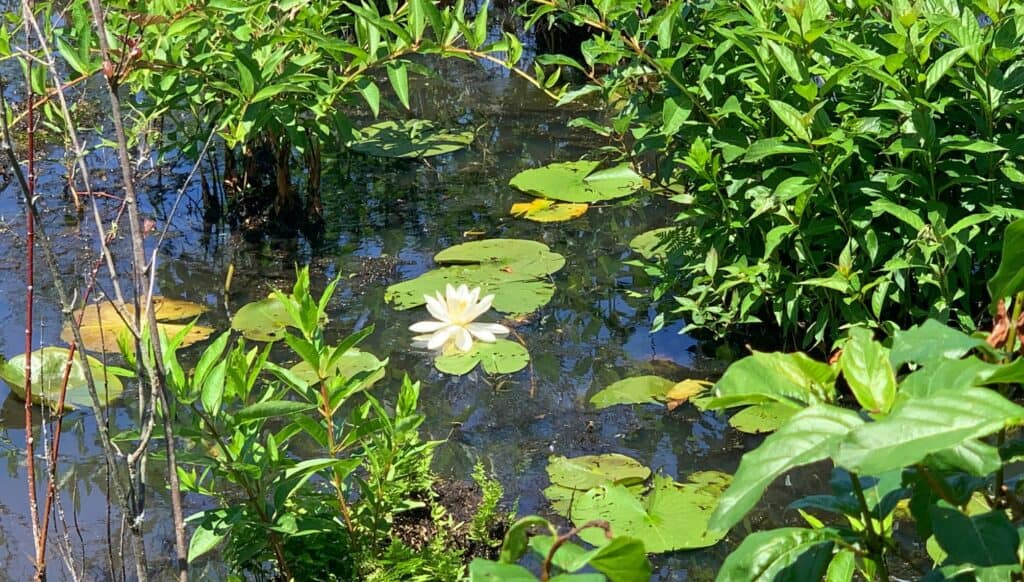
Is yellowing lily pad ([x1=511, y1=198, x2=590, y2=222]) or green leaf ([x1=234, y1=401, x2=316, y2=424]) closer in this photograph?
green leaf ([x1=234, y1=401, x2=316, y2=424])

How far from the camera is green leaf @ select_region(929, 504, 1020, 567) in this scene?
1.08 m

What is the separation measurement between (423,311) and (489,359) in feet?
1.43

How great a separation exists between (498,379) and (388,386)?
312mm

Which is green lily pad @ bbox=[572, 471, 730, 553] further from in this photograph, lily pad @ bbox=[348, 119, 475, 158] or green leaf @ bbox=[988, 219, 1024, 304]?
lily pad @ bbox=[348, 119, 475, 158]

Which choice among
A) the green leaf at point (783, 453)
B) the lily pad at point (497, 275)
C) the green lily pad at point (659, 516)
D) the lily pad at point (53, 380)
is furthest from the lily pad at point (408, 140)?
the green leaf at point (783, 453)

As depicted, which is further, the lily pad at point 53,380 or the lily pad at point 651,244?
the lily pad at point 651,244

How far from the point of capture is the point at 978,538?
110cm

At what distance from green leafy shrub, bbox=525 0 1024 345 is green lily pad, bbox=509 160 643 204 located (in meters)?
1.10

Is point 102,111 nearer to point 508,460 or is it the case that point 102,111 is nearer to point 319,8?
point 319,8

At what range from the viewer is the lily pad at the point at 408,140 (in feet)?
16.4

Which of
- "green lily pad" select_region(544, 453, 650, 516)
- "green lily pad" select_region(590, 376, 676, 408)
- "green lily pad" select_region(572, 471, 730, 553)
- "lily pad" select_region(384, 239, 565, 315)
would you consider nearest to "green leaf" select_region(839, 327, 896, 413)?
"green lily pad" select_region(572, 471, 730, 553)

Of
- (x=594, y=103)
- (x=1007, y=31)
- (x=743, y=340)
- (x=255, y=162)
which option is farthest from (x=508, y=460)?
(x=594, y=103)

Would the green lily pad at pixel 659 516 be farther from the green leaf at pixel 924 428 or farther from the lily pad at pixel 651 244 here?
the green leaf at pixel 924 428

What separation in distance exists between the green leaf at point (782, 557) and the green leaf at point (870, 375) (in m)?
0.19
